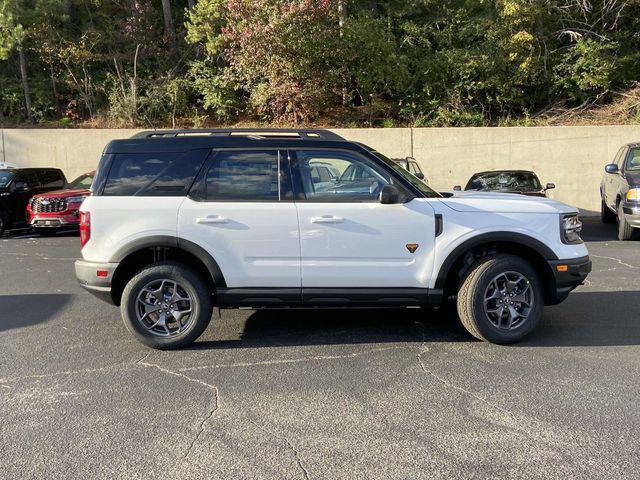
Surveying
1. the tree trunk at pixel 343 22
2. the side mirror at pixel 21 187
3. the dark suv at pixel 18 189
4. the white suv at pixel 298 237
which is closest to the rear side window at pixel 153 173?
the white suv at pixel 298 237

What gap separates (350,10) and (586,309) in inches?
656

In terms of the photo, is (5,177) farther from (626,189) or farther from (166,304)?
(626,189)

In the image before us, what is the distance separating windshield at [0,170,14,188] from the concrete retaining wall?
5.13 meters

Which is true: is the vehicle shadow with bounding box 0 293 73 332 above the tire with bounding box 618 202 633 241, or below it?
below

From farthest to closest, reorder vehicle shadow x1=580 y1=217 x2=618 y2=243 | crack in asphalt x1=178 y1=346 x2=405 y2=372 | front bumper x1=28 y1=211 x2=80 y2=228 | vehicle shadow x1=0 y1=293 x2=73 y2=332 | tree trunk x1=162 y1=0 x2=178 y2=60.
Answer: tree trunk x1=162 y1=0 x2=178 y2=60
front bumper x1=28 y1=211 x2=80 y2=228
vehicle shadow x1=580 y1=217 x2=618 y2=243
vehicle shadow x1=0 y1=293 x2=73 y2=332
crack in asphalt x1=178 y1=346 x2=405 y2=372

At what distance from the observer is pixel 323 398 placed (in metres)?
4.07

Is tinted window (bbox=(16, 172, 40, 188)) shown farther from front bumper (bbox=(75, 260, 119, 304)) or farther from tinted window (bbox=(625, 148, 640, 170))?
tinted window (bbox=(625, 148, 640, 170))

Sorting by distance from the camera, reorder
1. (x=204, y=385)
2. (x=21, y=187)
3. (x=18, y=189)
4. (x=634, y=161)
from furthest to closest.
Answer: (x=21, y=187) < (x=18, y=189) < (x=634, y=161) < (x=204, y=385)

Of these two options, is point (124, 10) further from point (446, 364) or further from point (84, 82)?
point (446, 364)

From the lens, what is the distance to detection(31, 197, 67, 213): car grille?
12.7m

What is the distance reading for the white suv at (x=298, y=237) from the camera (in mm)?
5012

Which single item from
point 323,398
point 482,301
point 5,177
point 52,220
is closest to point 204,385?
point 323,398

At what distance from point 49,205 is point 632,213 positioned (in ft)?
40.2

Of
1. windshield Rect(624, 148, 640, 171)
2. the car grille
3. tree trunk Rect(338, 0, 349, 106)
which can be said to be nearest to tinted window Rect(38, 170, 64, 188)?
the car grille
